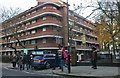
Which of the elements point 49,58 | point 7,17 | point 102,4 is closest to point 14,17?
point 7,17

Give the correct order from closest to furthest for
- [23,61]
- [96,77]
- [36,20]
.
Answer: [96,77], [23,61], [36,20]

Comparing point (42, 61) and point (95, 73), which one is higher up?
point (42, 61)

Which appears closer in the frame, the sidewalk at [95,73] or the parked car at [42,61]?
the sidewalk at [95,73]

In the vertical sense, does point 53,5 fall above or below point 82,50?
above

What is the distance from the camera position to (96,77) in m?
12.5

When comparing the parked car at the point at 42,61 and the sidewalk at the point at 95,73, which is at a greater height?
the parked car at the point at 42,61

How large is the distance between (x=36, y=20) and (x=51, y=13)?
664 cm

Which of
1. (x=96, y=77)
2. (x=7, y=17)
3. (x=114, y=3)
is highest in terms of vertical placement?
(x=7, y=17)

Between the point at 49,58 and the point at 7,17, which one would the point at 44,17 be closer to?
Result: the point at 7,17

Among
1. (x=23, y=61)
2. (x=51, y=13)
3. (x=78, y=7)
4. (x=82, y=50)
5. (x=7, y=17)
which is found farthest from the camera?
(x=82, y=50)

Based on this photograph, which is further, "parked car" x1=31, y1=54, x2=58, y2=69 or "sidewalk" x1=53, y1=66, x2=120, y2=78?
"parked car" x1=31, y1=54, x2=58, y2=69

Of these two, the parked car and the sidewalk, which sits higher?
the parked car

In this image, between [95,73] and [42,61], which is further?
[42,61]

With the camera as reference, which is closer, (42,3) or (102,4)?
(102,4)
